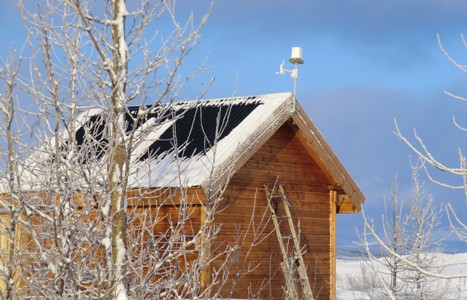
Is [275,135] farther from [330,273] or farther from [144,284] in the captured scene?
[144,284]

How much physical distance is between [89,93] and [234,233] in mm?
→ 7890

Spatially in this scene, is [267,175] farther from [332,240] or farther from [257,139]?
[332,240]

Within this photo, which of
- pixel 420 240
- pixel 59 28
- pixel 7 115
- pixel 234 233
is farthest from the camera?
pixel 420 240

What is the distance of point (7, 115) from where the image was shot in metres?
5.75

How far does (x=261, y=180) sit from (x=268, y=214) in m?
0.73

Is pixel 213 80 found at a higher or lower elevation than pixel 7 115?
higher

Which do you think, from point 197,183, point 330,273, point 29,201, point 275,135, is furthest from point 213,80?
point 330,273

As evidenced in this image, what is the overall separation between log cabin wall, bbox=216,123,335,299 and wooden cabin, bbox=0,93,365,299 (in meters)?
0.02

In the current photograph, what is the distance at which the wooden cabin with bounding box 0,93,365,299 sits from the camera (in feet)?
46.6

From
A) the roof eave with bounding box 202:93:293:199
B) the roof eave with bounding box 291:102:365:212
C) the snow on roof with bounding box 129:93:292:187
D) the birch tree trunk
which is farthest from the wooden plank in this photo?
the birch tree trunk

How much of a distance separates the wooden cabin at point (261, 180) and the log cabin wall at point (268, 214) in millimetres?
20

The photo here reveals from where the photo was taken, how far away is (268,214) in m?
15.5

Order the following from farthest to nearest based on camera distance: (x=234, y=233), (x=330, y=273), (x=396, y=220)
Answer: (x=396, y=220)
(x=330, y=273)
(x=234, y=233)

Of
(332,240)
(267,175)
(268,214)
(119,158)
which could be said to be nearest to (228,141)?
(267,175)
